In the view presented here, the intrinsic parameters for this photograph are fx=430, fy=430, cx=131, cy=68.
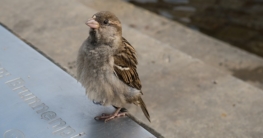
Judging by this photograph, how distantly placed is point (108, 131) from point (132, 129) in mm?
139

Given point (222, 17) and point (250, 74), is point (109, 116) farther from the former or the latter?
point (222, 17)

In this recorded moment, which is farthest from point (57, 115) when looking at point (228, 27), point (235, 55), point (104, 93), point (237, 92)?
point (228, 27)

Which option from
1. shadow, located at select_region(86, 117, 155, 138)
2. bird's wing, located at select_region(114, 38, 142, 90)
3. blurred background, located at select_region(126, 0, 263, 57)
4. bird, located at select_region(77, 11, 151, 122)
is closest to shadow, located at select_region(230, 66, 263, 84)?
blurred background, located at select_region(126, 0, 263, 57)

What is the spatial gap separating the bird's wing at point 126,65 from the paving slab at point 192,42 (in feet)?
6.95

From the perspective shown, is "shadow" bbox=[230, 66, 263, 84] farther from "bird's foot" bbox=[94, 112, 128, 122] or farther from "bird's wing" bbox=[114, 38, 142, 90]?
"bird's foot" bbox=[94, 112, 128, 122]

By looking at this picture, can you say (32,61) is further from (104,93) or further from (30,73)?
(104,93)

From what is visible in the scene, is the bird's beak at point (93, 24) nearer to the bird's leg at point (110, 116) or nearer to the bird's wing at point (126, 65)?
the bird's wing at point (126, 65)

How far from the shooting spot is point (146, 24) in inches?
223

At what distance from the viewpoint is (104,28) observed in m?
2.53

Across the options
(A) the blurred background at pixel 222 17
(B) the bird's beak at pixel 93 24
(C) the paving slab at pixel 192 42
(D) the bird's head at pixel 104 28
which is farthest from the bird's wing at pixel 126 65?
(A) the blurred background at pixel 222 17

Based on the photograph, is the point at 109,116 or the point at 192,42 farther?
the point at 192,42

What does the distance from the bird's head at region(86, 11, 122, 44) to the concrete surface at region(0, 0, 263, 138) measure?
114 centimetres

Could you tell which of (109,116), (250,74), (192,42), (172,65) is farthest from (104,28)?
(192,42)

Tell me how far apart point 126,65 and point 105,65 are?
0.16m
